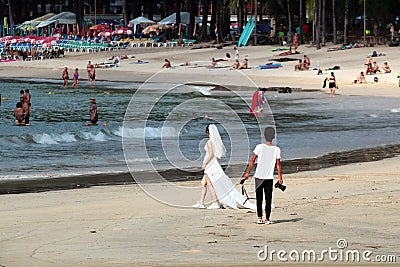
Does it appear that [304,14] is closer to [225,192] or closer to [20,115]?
[20,115]

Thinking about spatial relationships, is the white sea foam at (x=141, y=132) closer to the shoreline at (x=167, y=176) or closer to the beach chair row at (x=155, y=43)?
the shoreline at (x=167, y=176)

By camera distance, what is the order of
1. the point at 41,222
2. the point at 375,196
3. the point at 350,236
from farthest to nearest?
the point at 375,196 → the point at 41,222 → the point at 350,236

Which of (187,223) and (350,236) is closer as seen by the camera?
(350,236)

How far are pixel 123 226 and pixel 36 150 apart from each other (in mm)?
12158

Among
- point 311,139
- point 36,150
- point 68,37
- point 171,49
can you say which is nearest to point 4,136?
point 36,150

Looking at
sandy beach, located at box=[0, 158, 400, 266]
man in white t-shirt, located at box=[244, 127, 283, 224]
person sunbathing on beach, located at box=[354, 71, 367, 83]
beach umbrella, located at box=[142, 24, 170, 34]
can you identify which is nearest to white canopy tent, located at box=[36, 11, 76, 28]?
beach umbrella, located at box=[142, 24, 170, 34]

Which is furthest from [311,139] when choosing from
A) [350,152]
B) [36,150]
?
[36,150]

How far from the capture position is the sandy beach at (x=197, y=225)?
9047 mm

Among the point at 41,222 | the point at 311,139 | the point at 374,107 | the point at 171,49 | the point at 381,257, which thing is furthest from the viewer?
the point at 171,49

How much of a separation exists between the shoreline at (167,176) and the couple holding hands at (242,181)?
13.6 ft

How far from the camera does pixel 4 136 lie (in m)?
25.8

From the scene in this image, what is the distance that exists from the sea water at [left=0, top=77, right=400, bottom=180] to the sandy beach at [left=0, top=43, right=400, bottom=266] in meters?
3.85

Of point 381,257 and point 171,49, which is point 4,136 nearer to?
point 381,257

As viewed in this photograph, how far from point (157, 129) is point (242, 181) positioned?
56.8 ft
